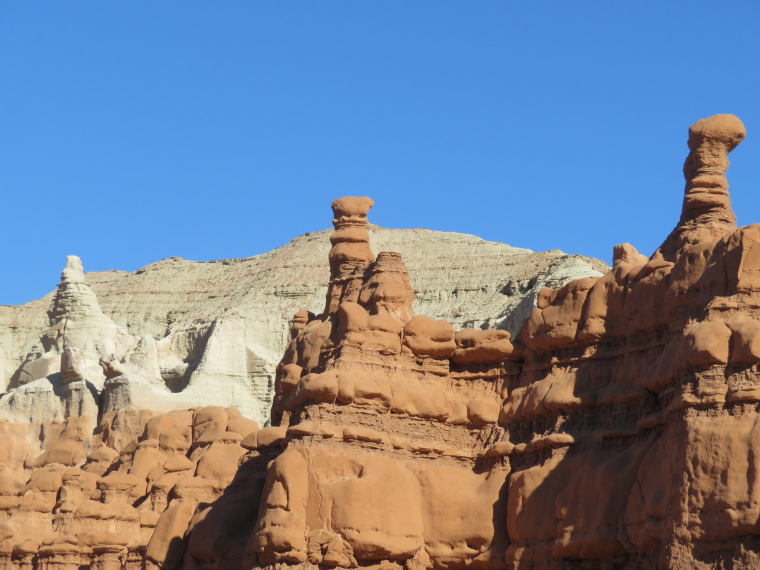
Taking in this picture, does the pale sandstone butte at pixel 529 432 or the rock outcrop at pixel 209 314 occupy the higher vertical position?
the rock outcrop at pixel 209 314

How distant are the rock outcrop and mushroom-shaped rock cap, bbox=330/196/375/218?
200 mm

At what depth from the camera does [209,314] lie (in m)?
105

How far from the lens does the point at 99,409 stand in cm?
7206

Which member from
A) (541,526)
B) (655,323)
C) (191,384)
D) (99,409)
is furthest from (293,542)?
(191,384)

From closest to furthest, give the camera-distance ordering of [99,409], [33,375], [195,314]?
[99,409], [33,375], [195,314]

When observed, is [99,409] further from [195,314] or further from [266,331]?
[195,314]

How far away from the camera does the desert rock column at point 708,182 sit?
33562 millimetres

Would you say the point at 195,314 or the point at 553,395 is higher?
the point at 195,314

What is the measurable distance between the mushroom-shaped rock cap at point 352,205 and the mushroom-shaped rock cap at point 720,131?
12.5 meters

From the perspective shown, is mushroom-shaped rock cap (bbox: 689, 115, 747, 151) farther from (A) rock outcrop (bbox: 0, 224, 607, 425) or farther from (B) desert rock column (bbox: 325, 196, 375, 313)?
(A) rock outcrop (bbox: 0, 224, 607, 425)

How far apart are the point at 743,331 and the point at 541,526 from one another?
6.97m

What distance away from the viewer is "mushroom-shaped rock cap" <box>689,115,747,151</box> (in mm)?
33844

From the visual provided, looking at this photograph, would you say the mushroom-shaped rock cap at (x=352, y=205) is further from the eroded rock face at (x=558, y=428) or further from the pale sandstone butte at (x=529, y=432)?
the eroded rock face at (x=558, y=428)

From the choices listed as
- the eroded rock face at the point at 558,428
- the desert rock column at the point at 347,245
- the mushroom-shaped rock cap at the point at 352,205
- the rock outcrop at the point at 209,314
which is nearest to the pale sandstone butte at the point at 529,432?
the eroded rock face at the point at 558,428
